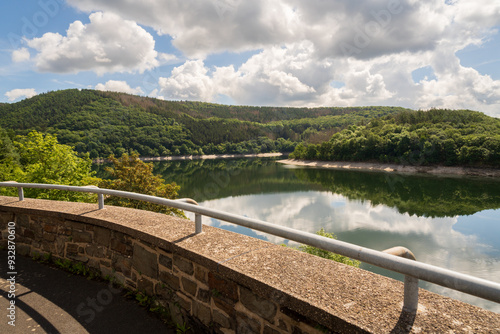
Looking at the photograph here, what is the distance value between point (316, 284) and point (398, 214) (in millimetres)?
28587

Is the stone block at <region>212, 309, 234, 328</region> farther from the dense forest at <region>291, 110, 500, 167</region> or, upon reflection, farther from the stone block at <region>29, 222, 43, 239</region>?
the dense forest at <region>291, 110, 500, 167</region>

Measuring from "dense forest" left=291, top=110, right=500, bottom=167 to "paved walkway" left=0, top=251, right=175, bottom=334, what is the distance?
6308 centimetres

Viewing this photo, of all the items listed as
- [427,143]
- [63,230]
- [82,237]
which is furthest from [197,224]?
[427,143]

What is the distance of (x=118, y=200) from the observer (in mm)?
14781

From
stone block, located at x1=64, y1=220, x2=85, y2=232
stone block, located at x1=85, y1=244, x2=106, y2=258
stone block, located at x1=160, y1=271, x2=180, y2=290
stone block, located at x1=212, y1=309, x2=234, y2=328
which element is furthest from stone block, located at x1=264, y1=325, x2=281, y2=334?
stone block, located at x1=64, y1=220, x2=85, y2=232

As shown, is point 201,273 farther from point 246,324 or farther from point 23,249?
point 23,249

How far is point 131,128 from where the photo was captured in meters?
113

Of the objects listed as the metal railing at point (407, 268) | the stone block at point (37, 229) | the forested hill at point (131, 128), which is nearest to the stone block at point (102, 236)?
the stone block at point (37, 229)

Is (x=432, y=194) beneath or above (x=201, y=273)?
beneath

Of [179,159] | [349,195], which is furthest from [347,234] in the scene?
[179,159]

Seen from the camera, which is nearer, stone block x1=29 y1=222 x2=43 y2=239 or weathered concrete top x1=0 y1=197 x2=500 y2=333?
weathered concrete top x1=0 y1=197 x2=500 y2=333

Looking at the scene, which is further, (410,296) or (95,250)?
(95,250)

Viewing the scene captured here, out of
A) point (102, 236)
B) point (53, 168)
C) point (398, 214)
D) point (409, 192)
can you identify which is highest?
point (102, 236)

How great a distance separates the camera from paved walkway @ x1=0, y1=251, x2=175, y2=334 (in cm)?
259
